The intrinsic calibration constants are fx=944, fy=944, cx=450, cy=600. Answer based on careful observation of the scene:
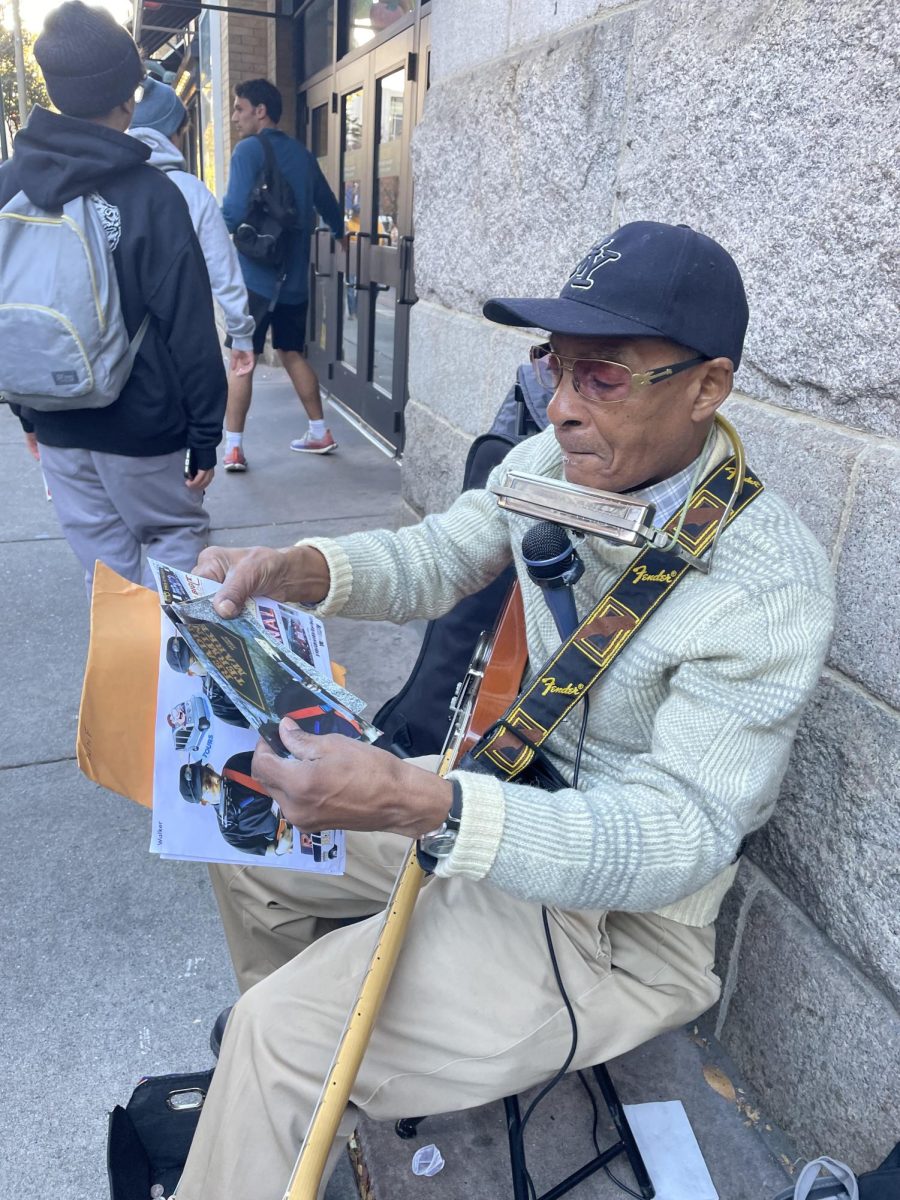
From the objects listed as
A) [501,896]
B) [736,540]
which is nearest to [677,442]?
[736,540]

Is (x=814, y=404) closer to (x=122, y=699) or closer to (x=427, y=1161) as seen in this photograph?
(x=122, y=699)

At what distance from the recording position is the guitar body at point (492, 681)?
1.75 m

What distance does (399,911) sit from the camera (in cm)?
141

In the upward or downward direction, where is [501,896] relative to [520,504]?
downward

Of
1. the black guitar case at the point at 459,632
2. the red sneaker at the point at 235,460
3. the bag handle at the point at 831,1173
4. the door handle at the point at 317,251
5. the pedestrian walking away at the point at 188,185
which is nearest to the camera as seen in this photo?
the bag handle at the point at 831,1173

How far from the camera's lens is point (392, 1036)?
144 centimetres

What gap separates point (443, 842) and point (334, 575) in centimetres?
70

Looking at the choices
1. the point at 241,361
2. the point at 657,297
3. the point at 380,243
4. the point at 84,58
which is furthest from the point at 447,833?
the point at 380,243

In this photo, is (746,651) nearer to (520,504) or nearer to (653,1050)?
(520,504)

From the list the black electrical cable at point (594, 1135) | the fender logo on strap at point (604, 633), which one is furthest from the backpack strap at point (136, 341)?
the black electrical cable at point (594, 1135)

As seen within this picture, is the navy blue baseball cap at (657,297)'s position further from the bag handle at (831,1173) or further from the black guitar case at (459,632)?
the bag handle at (831,1173)

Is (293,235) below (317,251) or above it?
above

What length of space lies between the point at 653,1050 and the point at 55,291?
7.95ft

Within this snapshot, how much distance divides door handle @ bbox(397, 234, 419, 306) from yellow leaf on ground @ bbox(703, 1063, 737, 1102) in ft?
14.4
